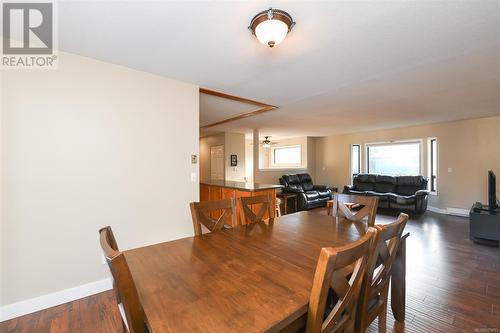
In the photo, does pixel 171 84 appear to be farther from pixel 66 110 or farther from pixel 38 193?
pixel 38 193

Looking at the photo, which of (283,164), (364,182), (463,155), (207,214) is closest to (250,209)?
(207,214)

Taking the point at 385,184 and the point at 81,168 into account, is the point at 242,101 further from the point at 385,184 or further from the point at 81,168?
the point at 385,184

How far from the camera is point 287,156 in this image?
9.85 metres

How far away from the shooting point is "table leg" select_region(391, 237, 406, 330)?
178 cm

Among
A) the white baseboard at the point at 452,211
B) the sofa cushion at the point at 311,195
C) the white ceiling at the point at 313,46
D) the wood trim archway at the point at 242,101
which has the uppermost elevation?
the wood trim archway at the point at 242,101

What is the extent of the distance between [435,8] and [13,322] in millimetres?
4092

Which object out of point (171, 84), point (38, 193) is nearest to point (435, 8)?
point (171, 84)

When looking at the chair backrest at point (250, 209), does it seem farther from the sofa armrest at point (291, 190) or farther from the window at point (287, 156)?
the window at point (287, 156)

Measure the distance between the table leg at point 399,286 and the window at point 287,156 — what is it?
7372mm

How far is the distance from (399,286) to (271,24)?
2225mm

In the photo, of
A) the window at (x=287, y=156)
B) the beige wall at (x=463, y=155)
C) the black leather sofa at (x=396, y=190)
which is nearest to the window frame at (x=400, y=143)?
the beige wall at (x=463, y=155)

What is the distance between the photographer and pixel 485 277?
2.52m

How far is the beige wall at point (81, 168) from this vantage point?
1973mm

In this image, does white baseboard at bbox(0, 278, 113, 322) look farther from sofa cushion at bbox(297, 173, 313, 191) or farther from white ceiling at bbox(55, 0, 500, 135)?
sofa cushion at bbox(297, 173, 313, 191)
